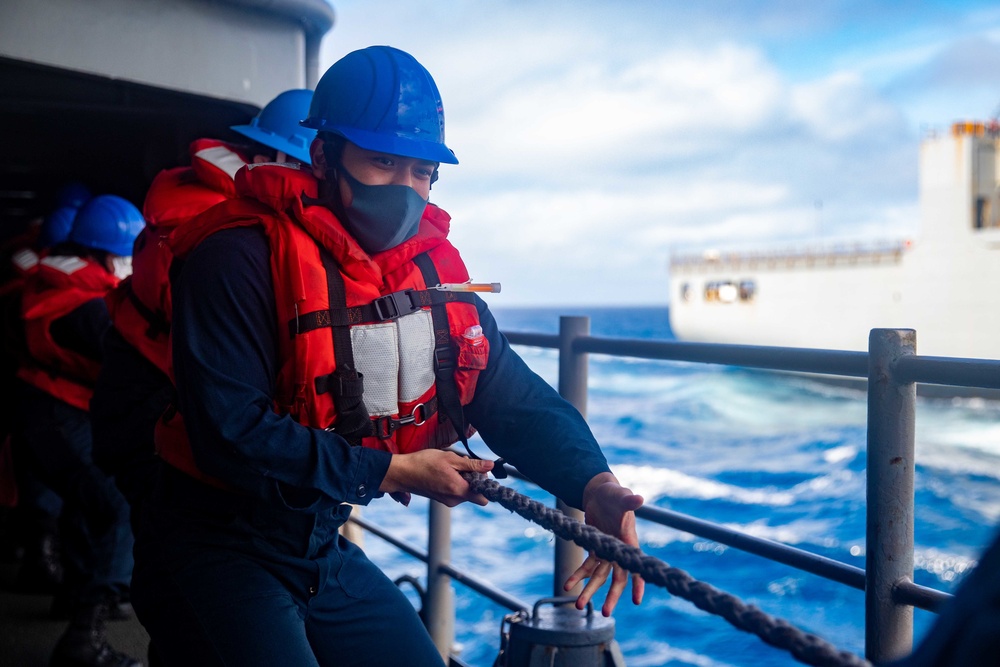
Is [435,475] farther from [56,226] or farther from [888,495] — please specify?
[56,226]

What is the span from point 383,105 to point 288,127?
114cm

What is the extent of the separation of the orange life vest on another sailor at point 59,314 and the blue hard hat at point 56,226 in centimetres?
115

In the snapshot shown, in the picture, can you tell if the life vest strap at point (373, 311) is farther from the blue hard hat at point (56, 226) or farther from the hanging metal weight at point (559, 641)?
the blue hard hat at point (56, 226)

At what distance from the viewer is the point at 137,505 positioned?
90.4 inches

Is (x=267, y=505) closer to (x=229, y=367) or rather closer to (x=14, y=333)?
(x=229, y=367)

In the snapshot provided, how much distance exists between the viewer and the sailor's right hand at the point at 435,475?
1.49 m

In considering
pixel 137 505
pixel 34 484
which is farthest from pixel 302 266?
pixel 34 484

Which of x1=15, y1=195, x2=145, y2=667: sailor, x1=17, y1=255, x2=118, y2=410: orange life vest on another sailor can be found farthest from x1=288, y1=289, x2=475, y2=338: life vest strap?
x1=17, y1=255, x2=118, y2=410: orange life vest on another sailor

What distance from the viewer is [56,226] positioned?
461 cm

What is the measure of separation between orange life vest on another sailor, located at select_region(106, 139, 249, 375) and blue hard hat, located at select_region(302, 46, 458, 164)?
1.61ft

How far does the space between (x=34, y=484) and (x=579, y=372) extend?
336 centimetres

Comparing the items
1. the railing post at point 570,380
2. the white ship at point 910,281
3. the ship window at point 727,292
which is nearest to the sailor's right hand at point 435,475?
the railing post at point 570,380

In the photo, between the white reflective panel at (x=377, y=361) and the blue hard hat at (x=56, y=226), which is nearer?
the white reflective panel at (x=377, y=361)

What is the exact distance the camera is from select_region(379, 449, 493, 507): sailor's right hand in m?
1.49
